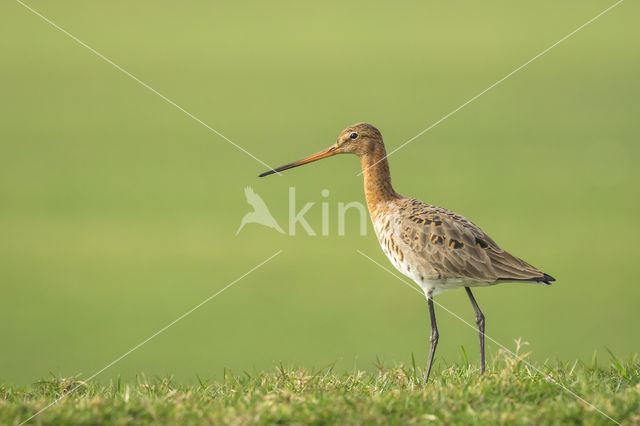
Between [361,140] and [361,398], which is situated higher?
[361,140]

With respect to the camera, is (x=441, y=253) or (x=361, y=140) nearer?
(x=441, y=253)

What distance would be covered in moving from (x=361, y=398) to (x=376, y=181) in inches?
107

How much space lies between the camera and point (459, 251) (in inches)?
276

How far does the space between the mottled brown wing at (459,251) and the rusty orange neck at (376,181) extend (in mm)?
666

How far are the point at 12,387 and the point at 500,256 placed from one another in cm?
461

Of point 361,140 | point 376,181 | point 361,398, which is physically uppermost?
point 361,140

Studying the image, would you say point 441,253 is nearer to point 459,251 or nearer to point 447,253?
point 447,253

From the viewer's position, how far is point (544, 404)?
5641mm

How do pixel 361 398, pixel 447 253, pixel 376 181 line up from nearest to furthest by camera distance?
1. pixel 361 398
2. pixel 447 253
3. pixel 376 181

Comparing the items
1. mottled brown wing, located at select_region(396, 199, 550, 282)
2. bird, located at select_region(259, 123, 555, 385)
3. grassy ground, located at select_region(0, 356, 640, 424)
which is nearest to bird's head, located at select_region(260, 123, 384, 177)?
bird, located at select_region(259, 123, 555, 385)

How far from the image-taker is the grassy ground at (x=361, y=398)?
17.4ft

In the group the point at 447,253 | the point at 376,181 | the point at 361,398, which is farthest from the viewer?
the point at 376,181

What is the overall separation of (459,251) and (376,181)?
1346mm

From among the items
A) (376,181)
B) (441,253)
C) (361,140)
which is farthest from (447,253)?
(361,140)
